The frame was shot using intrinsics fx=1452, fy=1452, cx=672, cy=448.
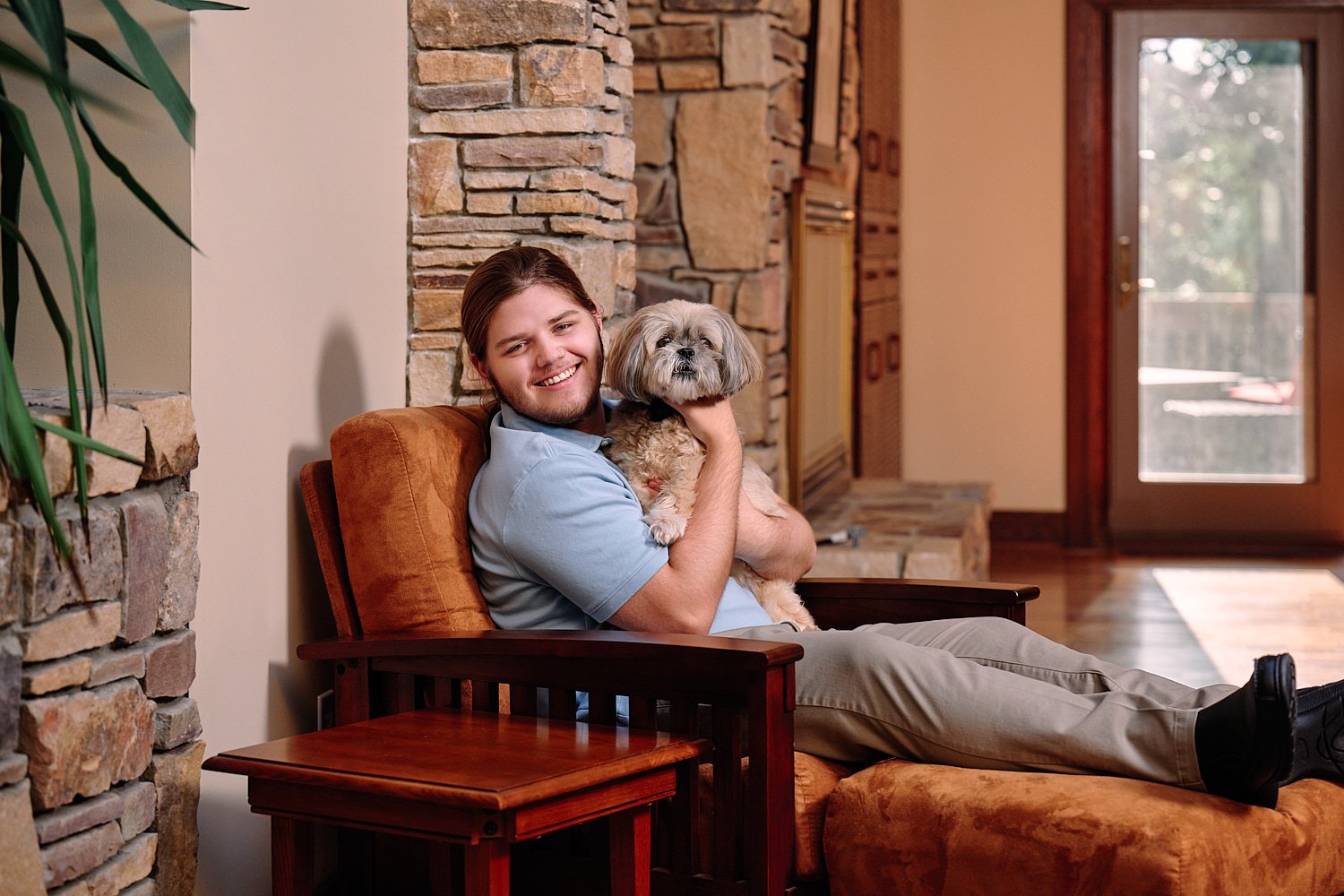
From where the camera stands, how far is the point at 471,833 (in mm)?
1630

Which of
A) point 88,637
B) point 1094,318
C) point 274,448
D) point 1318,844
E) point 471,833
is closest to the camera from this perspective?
point 471,833

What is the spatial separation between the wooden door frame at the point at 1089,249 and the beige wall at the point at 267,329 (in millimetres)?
4735

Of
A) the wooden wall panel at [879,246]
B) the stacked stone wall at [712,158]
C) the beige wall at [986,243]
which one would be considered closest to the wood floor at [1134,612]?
the beige wall at [986,243]

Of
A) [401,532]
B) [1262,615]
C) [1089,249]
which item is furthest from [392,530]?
[1089,249]

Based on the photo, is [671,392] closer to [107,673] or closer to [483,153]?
[483,153]

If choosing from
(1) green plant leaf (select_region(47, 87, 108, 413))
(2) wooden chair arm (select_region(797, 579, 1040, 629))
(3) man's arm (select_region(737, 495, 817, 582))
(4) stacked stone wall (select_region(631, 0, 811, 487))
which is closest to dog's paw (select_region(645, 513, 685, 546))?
(3) man's arm (select_region(737, 495, 817, 582))

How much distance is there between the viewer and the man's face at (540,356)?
2.28m

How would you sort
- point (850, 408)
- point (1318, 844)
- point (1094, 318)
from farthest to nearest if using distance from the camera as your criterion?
1. point (1094, 318)
2. point (850, 408)
3. point (1318, 844)

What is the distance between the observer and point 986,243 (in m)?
6.81

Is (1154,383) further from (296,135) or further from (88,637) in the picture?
(88,637)

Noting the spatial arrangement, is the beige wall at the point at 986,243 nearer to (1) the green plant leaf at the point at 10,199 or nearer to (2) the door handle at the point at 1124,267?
(2) the door handle at the point at 1124,267

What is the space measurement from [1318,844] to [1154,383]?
5.16 metres

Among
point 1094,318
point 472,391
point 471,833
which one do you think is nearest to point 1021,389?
point 1094,318

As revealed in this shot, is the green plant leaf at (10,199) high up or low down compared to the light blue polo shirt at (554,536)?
up
